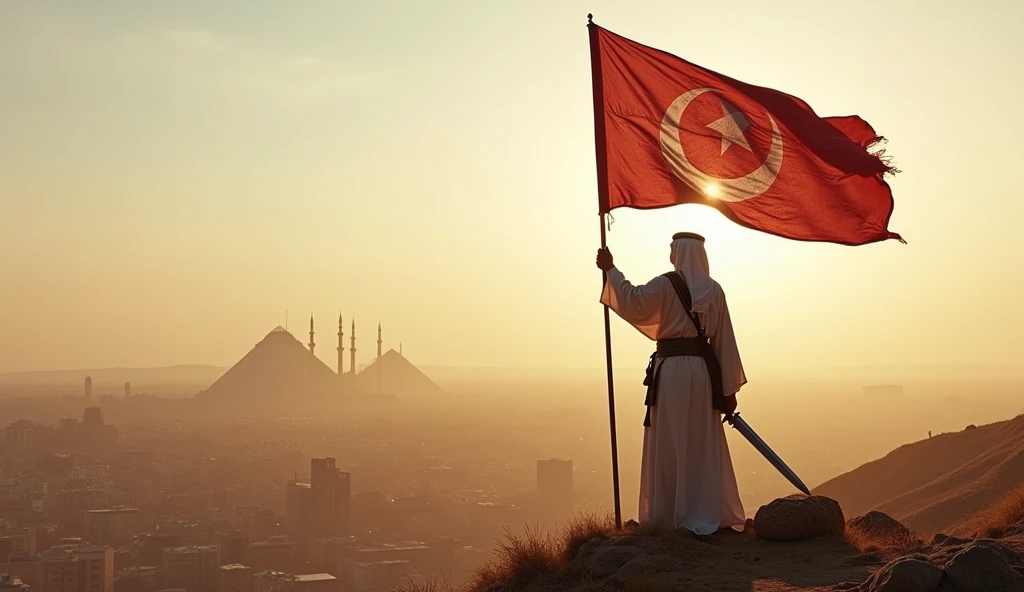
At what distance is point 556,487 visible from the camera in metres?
54.7

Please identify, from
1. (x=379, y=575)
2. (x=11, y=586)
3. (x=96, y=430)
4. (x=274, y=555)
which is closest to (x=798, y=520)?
(x=379, y=575)

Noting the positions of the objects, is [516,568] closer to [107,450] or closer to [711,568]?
[711,568]

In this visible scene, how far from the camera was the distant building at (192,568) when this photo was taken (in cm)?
4338

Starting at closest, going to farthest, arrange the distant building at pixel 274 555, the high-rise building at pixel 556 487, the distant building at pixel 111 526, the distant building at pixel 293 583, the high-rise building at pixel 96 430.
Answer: the distant building at pixel 293 583
the distant building at pixel 274 555
the high-rise building at pixel 556 487
the distant building at pixel 111 526
the high-rise building at pixel 96 430

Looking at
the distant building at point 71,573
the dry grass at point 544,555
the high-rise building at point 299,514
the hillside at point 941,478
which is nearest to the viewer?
the dry grass at point 544,555

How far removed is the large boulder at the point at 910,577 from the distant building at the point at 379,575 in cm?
3018

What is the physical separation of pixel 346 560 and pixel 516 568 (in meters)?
38.3

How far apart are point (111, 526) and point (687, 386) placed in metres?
55.8

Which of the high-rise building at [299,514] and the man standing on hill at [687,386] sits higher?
the man standing on hill at [687,386]

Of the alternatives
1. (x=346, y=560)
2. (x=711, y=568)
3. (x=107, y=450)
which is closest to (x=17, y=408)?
(x=107, y=450)

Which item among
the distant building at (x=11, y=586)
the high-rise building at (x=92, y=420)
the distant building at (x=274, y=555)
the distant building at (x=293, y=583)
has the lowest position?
the distant building at (x=274, y=555)

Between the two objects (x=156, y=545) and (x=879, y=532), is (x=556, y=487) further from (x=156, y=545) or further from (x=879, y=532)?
(x=879, y=532)

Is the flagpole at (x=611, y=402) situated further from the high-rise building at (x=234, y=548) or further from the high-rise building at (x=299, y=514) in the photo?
the high-rise building at (x=299, y=514)

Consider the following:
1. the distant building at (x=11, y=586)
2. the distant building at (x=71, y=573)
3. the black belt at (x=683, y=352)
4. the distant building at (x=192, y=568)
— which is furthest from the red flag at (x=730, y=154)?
the distant building at (x=192, y=568)
